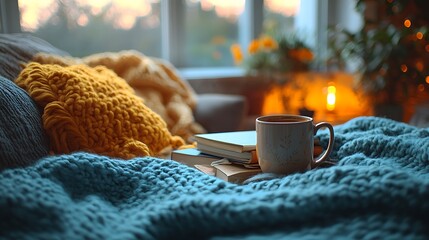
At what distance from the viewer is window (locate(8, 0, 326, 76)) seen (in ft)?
7.26

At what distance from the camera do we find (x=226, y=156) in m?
0.92

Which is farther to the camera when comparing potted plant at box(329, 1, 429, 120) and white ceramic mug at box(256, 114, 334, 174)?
potted plant at box(329, 1, 429, 120)

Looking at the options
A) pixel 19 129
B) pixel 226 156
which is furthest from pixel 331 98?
pixel 19 129

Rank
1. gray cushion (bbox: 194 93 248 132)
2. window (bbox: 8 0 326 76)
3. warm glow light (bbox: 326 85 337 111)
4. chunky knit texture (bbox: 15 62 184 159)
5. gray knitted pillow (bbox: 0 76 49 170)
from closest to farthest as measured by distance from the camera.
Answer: gray knitted pillow (bbox: 0 76 49 170)
chunky knit texture (bbox: 15 62 184 159)
gray cushion (bbox: 194 93 248 132)
window (bbox: 8 0 326 76)
warm glow light (bbox: 326 85 337 111)

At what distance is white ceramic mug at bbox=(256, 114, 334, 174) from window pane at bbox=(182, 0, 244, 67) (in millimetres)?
1871

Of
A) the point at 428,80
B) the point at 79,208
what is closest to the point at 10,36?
the point at 79,208

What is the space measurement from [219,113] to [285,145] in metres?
0.96

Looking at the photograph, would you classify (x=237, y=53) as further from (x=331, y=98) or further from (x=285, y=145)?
(x=285, y=145)

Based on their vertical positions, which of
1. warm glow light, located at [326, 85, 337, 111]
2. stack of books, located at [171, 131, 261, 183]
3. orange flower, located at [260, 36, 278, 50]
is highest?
orange flower, located at [260, 36, 278, 50]

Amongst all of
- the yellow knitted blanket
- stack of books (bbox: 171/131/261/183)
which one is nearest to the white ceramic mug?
stack of books (bbox: 171/131/261/183)

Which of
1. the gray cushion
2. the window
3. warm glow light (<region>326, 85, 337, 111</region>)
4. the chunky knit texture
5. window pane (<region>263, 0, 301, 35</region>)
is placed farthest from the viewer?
window pane (<region>263, 0, 301, 35</region>)

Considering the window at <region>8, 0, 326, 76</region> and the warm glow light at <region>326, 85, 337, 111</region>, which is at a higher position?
the window at <region>8, 0, 326, 76</region>

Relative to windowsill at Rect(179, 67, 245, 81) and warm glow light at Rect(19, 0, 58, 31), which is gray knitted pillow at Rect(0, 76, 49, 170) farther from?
windowsill at Rect(179, 67, 245, 81)

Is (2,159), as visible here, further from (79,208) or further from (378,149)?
(378,149)
